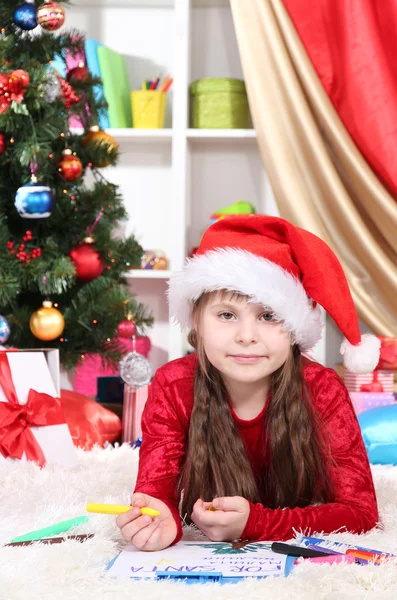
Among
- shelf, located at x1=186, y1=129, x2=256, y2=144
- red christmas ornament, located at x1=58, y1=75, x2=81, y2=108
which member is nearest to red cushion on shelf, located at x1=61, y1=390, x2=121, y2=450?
red christmas ornament, located at x1=58, y1=75, x2=81, y2=108

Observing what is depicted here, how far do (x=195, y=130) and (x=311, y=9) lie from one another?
49cm

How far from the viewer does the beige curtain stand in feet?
7.79

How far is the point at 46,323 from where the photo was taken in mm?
1840

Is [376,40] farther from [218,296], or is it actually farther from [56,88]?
[218,296]

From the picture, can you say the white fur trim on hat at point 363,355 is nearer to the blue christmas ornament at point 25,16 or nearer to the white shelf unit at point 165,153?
the blue christmas ornament at point 25,16

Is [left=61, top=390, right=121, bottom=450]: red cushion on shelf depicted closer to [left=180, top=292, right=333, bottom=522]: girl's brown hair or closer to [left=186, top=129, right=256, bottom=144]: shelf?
[left=180, top=292, right=333, bottom=522]: girl's brown hair

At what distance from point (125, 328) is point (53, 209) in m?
0.33

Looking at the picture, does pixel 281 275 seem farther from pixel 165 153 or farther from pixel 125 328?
pixel 165 153

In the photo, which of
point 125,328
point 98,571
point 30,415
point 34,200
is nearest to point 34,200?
point 34,200

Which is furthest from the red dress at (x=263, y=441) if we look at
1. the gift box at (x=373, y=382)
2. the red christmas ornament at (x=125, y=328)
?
the gift box at (x=373, y=382)

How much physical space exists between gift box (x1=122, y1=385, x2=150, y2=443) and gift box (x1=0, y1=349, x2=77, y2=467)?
354mm

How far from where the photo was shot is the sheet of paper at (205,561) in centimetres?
87

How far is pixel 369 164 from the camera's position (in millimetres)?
2383

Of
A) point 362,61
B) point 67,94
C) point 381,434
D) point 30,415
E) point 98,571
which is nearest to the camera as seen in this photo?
point 98,571
